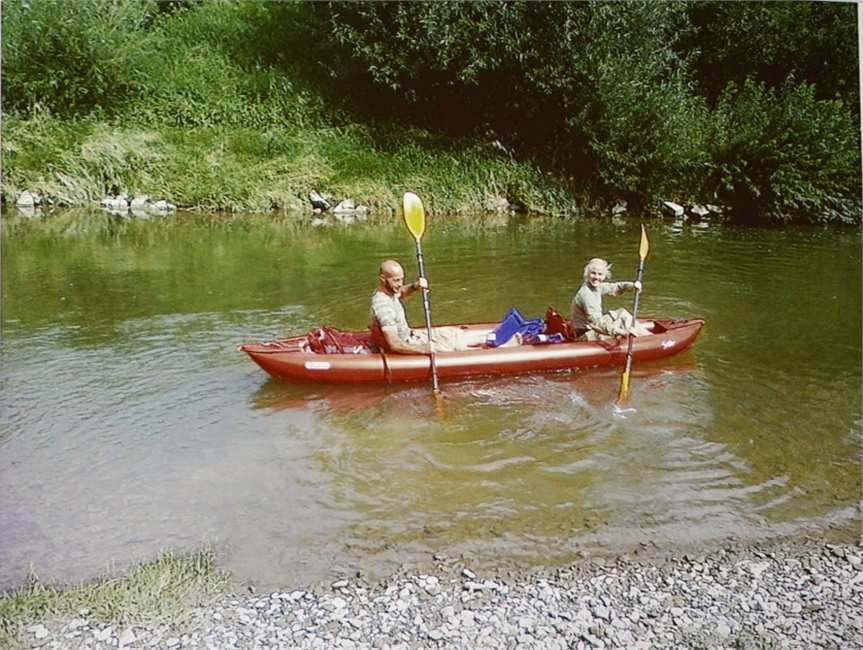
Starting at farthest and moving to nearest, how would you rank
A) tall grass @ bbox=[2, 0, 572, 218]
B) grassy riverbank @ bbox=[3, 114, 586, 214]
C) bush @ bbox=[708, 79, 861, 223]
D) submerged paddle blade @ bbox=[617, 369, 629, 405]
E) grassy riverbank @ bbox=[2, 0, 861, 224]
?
1. grassy riverbank @ bbox=[3, 114, 586, 214]
2. tall grass @ bbox=[2, 0, 572, 218]
3. grassy riverbank @ bbox=[2, 0, 861, 224]
4. bush @ bbox=[708, 79, 861, 223]
5. submerged paddle blade @ bbox=[617, 369, 629, 405]

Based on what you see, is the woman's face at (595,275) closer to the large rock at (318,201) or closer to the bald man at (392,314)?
the bald man at (392,314)

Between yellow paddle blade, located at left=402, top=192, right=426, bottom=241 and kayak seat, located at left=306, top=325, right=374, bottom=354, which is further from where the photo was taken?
yellow paddle blade, located at left=402, top=192, right=426, bottom=241

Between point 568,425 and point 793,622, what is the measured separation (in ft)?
6.82

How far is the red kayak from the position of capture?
5387 mm

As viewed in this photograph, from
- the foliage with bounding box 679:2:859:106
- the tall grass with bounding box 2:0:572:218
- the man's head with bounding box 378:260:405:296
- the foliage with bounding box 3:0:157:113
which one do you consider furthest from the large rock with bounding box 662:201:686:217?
the foliage with bounding box 3:0:157:113

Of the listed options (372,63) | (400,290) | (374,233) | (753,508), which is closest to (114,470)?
(400,290)

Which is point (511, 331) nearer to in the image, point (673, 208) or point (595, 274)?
point (595, 274)

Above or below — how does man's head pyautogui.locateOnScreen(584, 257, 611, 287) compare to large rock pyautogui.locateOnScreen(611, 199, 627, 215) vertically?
below

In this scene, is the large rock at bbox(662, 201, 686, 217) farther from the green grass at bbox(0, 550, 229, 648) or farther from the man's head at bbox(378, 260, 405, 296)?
the green grass at bbox(0, 550, 229, 648)

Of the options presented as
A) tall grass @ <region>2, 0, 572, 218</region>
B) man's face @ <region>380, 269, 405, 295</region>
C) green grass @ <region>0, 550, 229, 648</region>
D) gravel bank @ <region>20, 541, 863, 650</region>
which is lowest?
gravel bank @ <region>20, 541, 863, 650</region>

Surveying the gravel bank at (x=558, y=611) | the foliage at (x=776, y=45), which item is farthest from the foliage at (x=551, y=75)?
the gravel bank at (x=558, y=611)

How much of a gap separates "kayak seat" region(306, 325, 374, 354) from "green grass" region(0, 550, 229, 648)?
243cm

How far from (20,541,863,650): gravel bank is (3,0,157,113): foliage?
4.52 meters

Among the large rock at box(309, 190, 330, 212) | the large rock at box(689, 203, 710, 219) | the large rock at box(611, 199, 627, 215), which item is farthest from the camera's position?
the large rock at box(309, 190, 330, 212)
